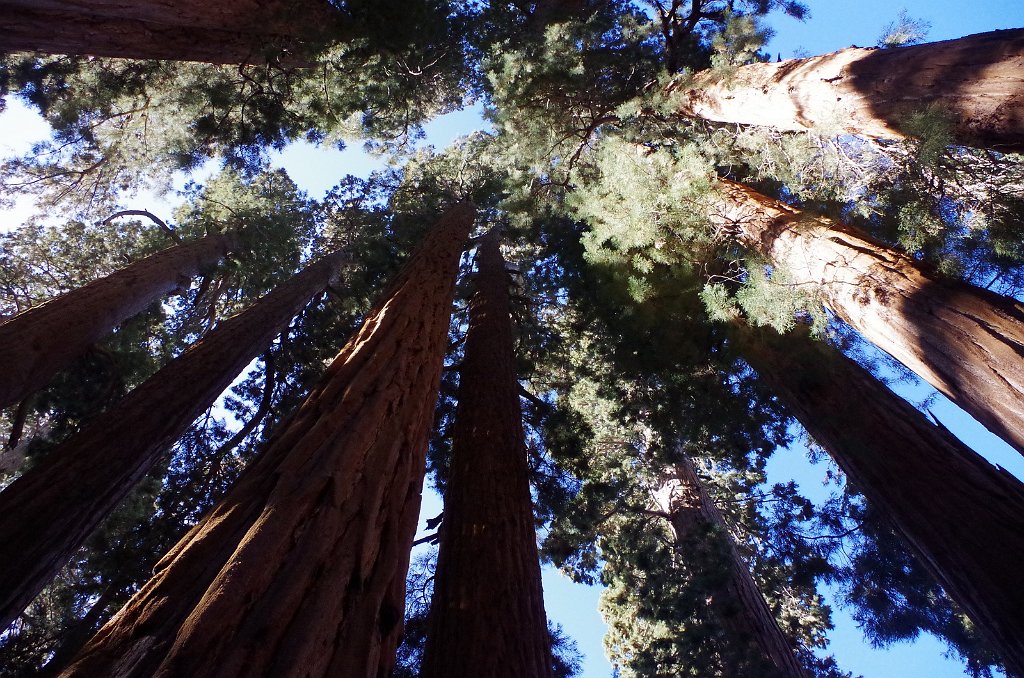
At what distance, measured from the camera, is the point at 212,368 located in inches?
229

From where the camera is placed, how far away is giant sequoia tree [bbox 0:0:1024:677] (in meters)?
1.97

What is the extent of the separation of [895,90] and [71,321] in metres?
7.60

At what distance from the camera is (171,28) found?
627 cm

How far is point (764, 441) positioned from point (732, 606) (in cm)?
211

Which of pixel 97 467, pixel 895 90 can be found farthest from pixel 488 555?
pixel 895 90

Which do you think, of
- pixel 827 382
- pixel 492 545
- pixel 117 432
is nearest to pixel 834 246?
pixel 827 382

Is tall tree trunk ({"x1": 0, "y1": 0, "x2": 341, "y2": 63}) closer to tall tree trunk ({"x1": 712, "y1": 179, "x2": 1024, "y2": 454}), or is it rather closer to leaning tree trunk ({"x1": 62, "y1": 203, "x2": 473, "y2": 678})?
leaning tree trunk ({"x1": 62, "y1": 203, "x2": 473, "y2": 678})

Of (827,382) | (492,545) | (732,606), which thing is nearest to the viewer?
(492,545)

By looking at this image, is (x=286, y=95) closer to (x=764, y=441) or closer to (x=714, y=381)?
(x=714, y=381)

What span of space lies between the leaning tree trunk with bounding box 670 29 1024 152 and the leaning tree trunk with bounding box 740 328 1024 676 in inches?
78.6

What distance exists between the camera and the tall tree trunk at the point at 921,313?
272cm

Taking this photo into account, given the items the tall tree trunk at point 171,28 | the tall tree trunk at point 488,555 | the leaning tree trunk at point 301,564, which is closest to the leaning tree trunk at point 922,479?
the tall tree trunk at point 488,555

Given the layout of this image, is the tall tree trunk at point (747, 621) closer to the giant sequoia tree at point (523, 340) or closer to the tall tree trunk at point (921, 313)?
the giant sequoia tree at point (523, 340)

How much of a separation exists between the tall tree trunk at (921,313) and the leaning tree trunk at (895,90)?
83 cm
